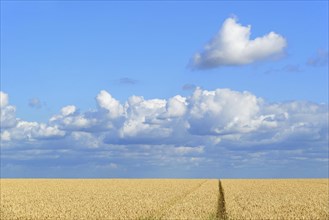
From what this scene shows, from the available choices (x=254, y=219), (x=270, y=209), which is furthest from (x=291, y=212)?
(x=254, y=219)

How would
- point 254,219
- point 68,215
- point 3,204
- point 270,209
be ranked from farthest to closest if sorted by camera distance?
point 3,204
point 270,209
point 68,215
point 254,219

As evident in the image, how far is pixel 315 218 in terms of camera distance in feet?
89.8

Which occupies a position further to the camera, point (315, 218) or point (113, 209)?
point (113, 209)

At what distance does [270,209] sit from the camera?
102 ft

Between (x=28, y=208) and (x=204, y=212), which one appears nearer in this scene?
(x=204, y=212)

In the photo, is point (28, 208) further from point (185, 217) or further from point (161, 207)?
point (185, 217)

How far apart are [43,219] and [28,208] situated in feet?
18.9

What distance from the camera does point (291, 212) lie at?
1172 inches

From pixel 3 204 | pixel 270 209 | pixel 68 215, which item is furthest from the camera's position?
pixel 3 204

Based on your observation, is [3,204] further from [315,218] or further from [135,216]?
[315,218]

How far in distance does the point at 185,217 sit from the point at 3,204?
17436mm

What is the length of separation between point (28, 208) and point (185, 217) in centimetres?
1160

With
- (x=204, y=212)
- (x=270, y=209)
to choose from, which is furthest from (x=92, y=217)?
(x=270, y=209)

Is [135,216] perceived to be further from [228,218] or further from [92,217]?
[228,218]
